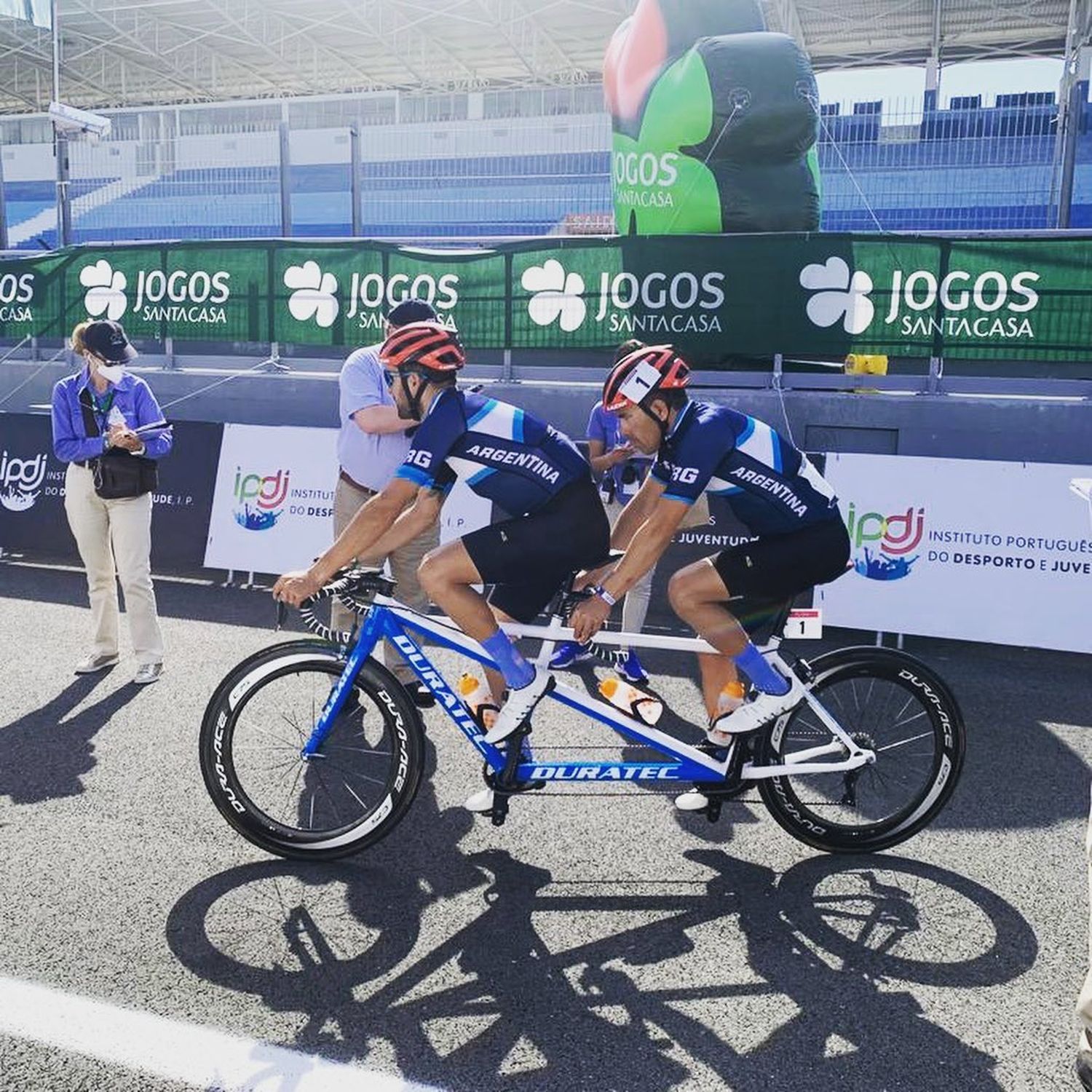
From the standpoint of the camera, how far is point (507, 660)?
13.8ft

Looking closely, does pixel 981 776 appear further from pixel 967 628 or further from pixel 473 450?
pixel 473 450

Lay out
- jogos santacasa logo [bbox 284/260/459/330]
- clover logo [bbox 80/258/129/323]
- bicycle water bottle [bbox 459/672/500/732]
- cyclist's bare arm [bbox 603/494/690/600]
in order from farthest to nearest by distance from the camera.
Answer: clover logo [bbox 80/258/129/323] < jogos santacasa logo [bbox 284/260/459/330] < bicycle water bottle [bbox 459/672/500/732] < cyclist's bare arm [bbox 603/494/690/600]

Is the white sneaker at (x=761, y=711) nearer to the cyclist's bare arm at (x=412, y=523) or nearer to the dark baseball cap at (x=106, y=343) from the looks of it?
the cyclist's bare arm at (x=412, y=523)

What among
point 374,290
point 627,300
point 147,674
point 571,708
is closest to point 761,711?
point 571,708

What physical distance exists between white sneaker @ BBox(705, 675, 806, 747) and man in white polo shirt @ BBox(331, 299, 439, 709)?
1.81m

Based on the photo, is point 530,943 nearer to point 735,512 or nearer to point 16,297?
point 735,512

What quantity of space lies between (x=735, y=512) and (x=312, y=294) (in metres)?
8.66

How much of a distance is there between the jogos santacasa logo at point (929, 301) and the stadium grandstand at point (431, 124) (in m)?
2.34

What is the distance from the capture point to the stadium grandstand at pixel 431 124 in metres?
15.8

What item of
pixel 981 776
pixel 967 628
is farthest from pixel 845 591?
pixel 981 776

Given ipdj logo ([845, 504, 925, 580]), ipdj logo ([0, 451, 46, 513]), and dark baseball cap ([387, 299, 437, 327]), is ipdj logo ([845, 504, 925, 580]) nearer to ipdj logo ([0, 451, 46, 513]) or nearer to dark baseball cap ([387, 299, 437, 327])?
dark baseball cap ([387, 299, 437, 327])

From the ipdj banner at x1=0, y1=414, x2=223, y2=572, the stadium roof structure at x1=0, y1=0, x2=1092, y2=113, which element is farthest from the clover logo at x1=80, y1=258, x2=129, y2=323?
the stadium roof structure at x1=0, y1=0, x2=1092, y2=113

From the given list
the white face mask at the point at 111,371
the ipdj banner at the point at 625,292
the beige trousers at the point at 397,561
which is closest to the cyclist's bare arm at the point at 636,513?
the beige trousers at the point at 397,561

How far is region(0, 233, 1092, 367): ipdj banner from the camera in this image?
31.1 feet
